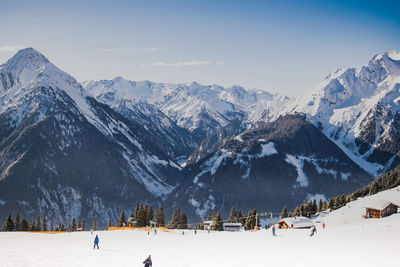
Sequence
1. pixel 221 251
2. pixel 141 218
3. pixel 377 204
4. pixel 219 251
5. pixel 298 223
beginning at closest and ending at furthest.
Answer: pixel 221 251, pixel 219 251, pixel 377 204, pixel 298 223, pixel 141 218

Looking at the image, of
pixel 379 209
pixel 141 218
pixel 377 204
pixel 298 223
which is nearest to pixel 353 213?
pixel 377 204

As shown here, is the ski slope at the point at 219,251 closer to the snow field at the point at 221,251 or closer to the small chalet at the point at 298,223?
the snow field at the point at 221,251

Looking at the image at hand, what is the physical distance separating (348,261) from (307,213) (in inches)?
5061

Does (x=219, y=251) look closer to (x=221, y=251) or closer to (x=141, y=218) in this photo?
(x=221, y=251)

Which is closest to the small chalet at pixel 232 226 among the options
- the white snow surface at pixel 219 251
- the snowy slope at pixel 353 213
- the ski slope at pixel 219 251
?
the snowy slope at pixel 353 213

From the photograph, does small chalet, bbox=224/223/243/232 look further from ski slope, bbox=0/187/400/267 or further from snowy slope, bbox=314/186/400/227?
ski slope, bbox=0/187/400/267

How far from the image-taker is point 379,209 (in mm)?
135625

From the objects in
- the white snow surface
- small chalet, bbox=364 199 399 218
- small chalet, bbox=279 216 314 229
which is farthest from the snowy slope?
the white snow surface

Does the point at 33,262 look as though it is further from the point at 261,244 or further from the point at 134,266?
the point at 261,244

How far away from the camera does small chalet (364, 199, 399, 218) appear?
5344 inches

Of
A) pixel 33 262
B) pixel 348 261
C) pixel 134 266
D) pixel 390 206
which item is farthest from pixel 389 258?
pixel 390 206

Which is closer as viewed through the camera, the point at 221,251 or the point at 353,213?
the point at 221,251

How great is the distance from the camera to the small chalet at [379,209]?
135738 mm

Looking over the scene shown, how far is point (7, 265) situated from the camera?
182 feet
